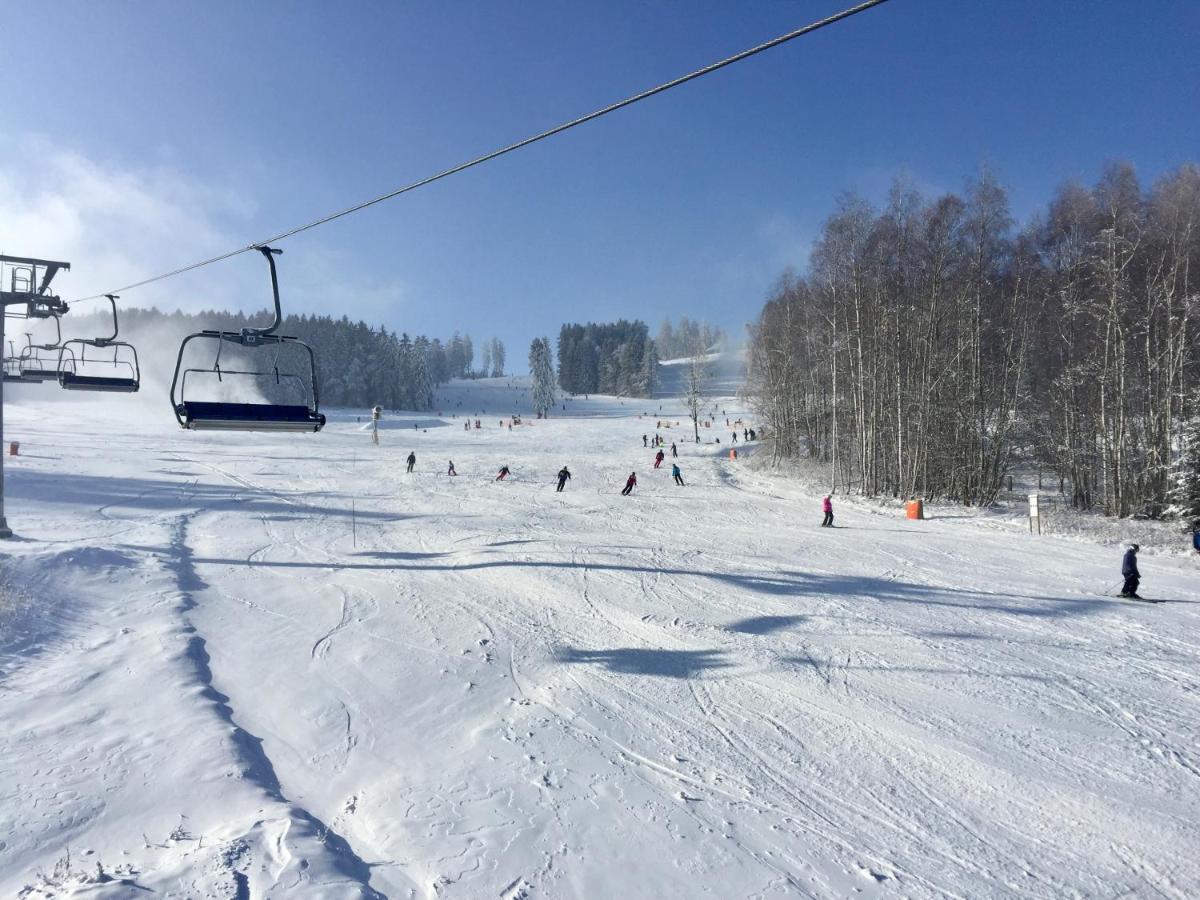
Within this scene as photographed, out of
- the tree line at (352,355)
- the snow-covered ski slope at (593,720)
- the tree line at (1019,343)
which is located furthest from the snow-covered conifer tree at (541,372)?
the snow-covered ski slope at (593,720)

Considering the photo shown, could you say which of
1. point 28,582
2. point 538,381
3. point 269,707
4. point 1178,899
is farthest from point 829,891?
point 538,381

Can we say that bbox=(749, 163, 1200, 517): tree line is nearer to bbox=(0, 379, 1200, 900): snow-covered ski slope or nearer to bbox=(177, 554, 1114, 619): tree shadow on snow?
bbox=(0, 379, 1200, 900): snow-covered ski slope

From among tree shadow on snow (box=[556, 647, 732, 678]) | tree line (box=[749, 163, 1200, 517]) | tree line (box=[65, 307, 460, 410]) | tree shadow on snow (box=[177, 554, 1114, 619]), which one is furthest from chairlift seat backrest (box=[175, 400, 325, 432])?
tree line (box=[65, 307, 460, 410])

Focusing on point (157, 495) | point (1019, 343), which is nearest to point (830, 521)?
point (1019, 343)

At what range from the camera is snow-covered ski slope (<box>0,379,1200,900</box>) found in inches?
192

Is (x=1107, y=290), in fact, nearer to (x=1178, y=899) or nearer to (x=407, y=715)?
(x=1178, y=899)

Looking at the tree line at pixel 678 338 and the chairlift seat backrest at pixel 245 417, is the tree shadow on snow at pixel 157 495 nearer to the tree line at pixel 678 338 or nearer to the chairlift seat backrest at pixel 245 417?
the chairlift seat backrest at pixel 245 417

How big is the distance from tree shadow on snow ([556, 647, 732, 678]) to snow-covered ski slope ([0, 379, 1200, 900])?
0.18ft

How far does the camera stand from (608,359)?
124500 millimetres

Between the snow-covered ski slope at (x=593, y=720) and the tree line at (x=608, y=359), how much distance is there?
3928 inches

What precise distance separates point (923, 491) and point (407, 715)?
2282 centimetres

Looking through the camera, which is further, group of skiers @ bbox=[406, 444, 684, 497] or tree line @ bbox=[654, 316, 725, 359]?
tree line @ bbox=[654, 316, 725, 359]

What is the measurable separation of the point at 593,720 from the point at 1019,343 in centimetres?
2450

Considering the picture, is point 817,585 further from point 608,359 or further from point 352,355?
point 608,359
